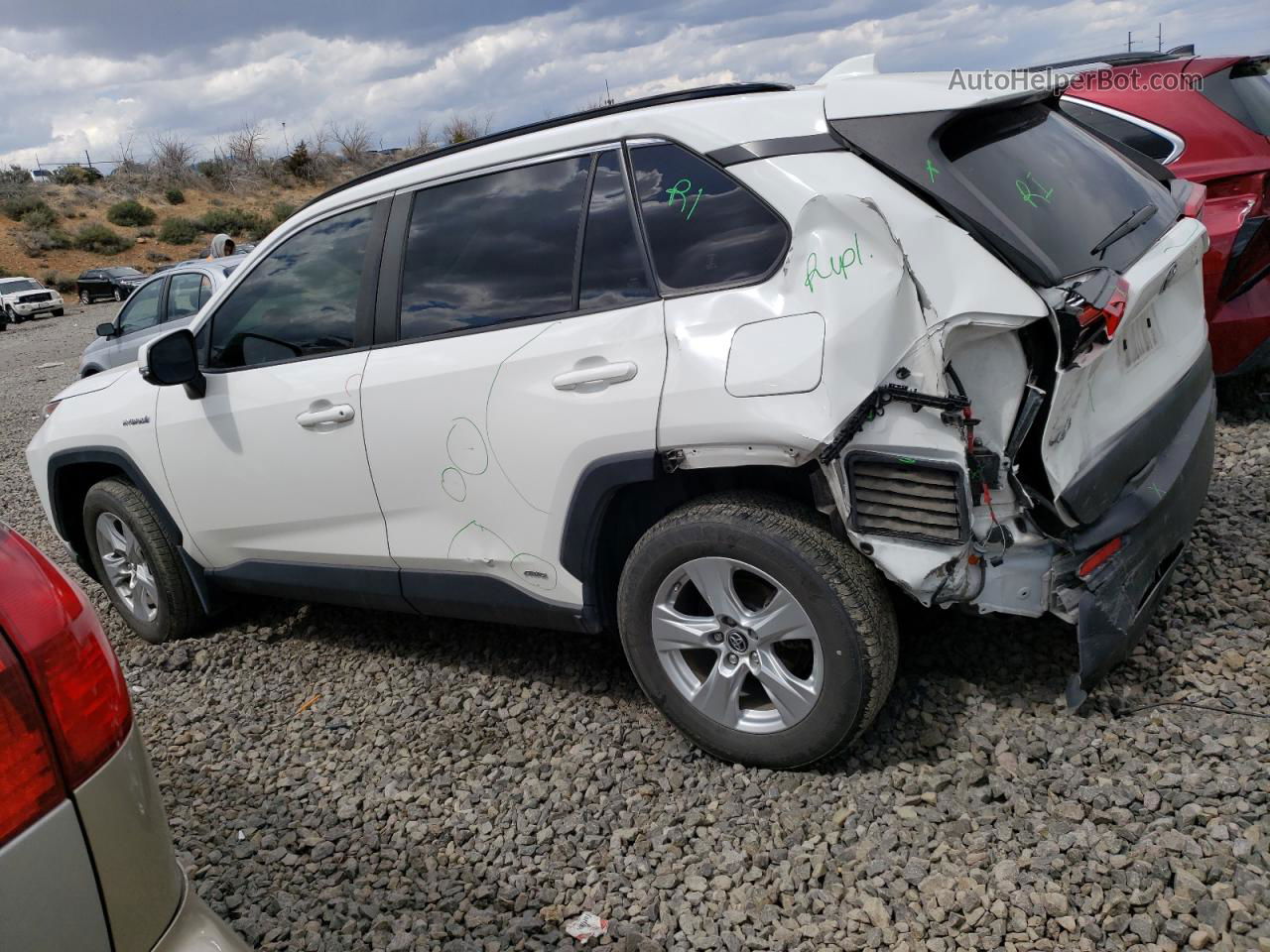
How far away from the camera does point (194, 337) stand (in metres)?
3.83

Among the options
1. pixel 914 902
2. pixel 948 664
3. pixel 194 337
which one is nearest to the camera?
pixel 914 902

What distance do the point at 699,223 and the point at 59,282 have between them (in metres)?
42.6

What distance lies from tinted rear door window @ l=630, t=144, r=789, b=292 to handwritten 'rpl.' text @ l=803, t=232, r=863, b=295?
123mm

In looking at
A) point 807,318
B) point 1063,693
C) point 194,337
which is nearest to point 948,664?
point 1063,693

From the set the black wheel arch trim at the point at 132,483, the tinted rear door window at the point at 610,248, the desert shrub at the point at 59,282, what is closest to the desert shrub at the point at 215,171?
the desert shrub at the point at 59,282

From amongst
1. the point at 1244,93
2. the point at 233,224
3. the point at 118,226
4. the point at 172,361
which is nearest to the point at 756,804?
the point at 172,361

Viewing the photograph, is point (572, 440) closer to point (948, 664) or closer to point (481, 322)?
point (481, 322)

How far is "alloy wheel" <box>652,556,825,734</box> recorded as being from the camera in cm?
270

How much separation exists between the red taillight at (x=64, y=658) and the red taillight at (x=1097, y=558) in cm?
215

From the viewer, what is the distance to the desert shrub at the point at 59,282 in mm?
38000

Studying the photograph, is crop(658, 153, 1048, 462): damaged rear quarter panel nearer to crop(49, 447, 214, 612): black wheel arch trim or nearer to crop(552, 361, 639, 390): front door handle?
crop(552, 361, 639, 390): front door handle

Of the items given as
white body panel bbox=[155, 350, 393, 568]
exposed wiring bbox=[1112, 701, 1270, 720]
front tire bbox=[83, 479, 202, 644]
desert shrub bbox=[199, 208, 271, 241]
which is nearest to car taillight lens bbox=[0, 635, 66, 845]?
white body panel bbox=[155, 350, 393, 568]

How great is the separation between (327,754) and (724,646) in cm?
156

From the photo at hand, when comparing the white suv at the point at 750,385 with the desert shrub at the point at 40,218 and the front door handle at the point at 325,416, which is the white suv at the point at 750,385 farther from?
the desert shrub at the point at 40,218
